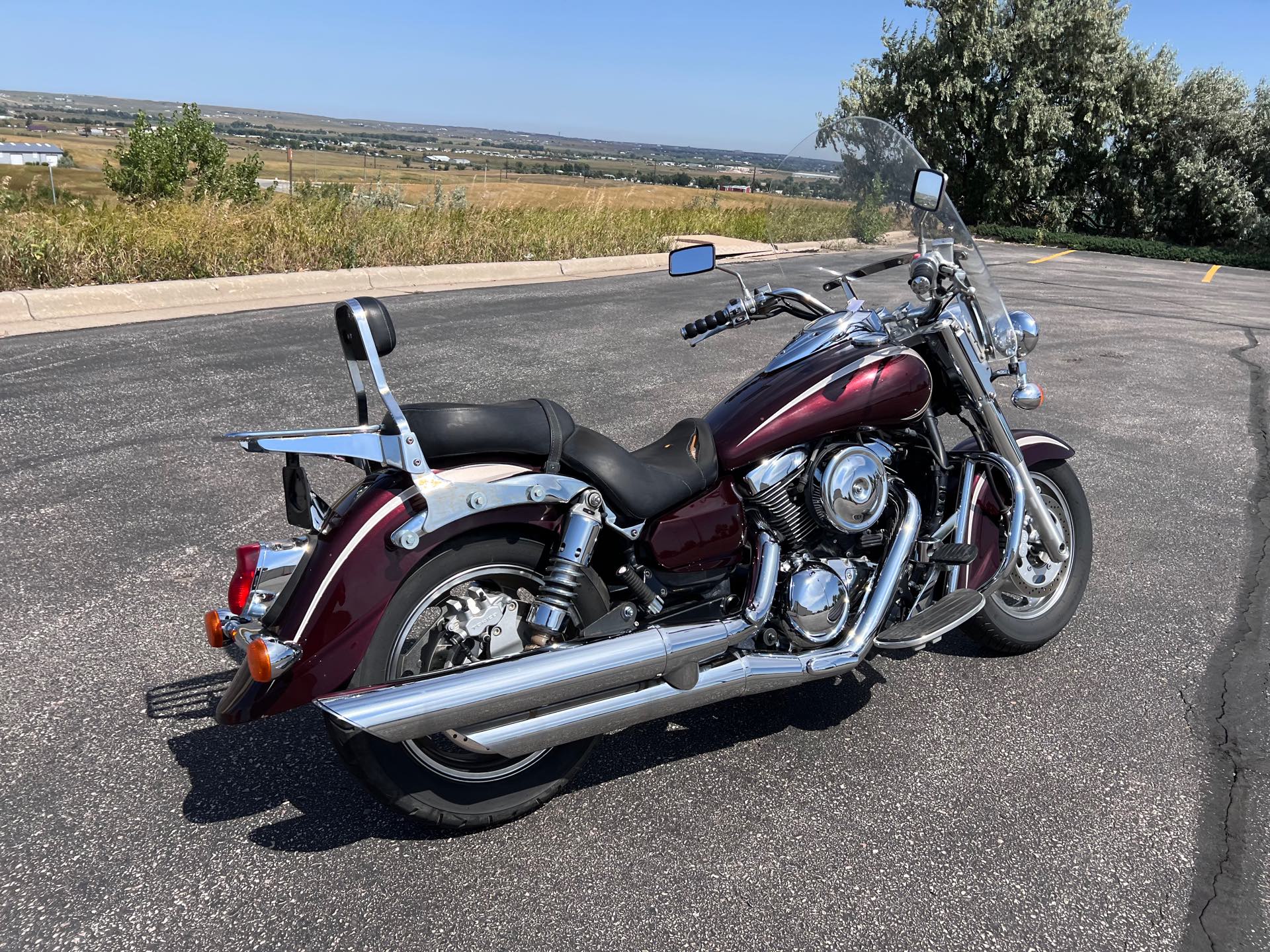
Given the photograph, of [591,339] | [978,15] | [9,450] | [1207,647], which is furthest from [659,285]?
[978,15]

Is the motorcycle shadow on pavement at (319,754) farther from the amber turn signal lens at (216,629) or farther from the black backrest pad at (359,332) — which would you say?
the black backrest pad at (359,332)

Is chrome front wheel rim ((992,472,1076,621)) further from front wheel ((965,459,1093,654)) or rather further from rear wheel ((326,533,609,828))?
rear wheel ((326,533,609,828))

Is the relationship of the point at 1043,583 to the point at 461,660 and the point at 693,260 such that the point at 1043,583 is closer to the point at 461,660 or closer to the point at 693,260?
the point at 693,260

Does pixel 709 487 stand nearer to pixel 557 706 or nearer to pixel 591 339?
pixel 557 706

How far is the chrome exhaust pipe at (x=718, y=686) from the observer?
269 cm

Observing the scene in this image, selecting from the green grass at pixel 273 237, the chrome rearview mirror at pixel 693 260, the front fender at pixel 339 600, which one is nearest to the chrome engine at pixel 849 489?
the chrome rearview mirror at pixel 693 260

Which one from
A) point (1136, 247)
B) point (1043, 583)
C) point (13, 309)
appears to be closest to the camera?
point (1043, 583)

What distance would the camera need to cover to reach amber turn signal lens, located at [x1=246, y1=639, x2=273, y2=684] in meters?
2.47

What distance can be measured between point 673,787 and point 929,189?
2.14 metres

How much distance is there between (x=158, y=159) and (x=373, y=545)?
14.3 metres

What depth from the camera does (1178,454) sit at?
274 inches

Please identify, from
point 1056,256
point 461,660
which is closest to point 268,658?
point 461,660

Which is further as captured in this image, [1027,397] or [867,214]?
[867,214]

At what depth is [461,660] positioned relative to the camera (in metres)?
2.83
